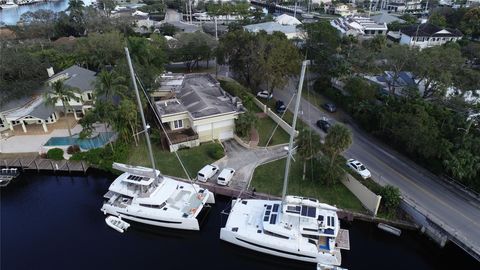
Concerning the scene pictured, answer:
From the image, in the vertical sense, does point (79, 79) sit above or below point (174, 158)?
above

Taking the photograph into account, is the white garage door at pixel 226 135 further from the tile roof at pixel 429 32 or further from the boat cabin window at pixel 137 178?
the tile roof at pixel 429 32

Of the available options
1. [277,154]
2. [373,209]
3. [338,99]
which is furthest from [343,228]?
[338,99]

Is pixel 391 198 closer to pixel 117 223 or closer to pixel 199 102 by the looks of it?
pixel 117 223

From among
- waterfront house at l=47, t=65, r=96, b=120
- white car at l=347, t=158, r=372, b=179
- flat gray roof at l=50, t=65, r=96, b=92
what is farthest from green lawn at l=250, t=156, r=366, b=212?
flat gray roof at l=50, t=65, r=96, b=92

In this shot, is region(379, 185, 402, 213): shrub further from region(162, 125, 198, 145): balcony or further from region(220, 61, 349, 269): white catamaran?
region(162, 125, 198, 145): balcony

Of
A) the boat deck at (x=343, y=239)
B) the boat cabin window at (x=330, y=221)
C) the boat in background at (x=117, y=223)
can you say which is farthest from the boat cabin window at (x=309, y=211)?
the boat in background at (x=117, y=223)

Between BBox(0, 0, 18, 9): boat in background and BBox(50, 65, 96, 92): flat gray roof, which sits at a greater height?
BBox(0, 0, 18, 9): boat in background

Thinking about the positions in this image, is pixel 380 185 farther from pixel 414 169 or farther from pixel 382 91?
pixel 382 91

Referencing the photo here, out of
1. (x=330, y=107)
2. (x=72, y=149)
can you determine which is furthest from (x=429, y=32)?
(x=72, y=149)
